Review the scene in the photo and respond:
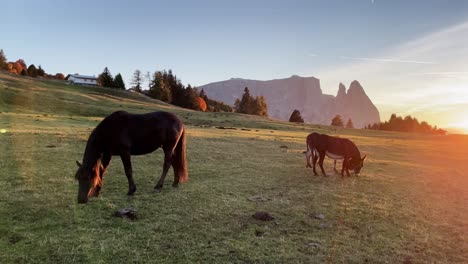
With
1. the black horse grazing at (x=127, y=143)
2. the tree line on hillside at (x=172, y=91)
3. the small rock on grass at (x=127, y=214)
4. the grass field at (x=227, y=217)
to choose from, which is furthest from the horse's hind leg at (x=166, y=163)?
the tree line on hillside at (x=172, y=91)

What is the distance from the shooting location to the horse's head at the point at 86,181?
10.8 metres

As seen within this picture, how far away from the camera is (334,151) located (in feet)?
58.2

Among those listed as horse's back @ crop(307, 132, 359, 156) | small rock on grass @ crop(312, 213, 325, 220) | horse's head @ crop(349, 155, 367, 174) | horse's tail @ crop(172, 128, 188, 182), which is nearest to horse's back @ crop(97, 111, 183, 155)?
horse's tail @ crop(172, 128, 188, 182)

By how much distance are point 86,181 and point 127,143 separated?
1932 mm

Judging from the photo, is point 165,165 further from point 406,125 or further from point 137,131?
point 406,125

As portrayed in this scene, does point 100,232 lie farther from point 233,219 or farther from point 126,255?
point 233,219

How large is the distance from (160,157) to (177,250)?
1220cm

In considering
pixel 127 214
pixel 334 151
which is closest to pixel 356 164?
pixel 334 151

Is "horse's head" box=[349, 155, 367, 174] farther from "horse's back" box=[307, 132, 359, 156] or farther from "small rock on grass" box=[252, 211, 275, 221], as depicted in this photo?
"small rock on grass" box=[252, 211, 275, 221]

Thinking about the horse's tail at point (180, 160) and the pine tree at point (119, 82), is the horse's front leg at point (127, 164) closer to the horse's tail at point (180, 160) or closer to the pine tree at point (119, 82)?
the horse's tail at point (180, 160)

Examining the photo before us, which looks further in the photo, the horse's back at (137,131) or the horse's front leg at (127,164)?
the horse's front leg at (127,164)

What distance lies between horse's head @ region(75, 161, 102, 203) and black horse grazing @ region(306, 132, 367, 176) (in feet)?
35.6

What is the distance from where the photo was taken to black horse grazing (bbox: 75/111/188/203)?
11.2m

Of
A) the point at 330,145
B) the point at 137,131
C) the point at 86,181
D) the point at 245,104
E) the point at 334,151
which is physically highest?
the point at 245,104
